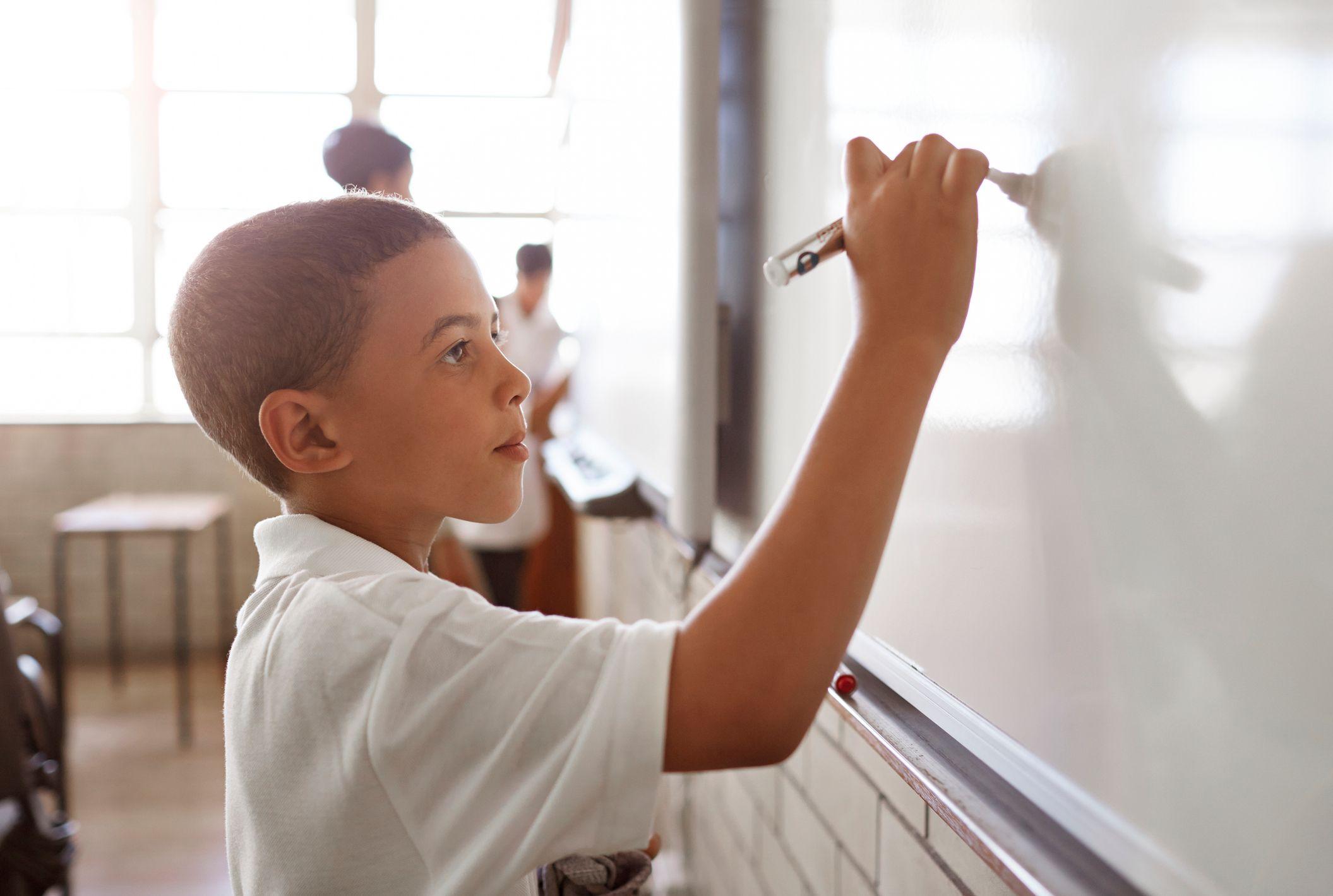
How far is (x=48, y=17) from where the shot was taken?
4.84 metres

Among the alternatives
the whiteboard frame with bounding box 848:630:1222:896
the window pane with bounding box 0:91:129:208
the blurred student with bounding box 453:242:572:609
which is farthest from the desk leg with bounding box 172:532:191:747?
the whiteboard frame with bounding box 848:630:1222:896

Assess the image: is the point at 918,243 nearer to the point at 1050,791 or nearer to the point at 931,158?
the point at 931,158

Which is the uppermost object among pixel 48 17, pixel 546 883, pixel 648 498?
pixel 48 17

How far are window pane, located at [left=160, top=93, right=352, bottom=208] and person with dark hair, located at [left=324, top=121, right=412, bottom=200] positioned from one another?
3357 mm

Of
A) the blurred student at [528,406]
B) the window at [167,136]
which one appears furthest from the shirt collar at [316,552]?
the window at [167,136]

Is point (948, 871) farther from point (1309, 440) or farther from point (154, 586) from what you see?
point (154, 586)

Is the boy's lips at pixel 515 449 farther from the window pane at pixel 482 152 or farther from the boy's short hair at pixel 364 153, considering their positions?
the window pane at pixel 482 152

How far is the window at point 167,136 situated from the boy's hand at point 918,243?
445cm

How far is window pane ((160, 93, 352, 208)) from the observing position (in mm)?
4918

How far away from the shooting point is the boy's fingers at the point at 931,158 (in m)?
0.56

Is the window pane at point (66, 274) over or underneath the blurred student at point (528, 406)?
over

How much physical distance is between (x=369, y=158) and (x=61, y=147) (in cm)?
398

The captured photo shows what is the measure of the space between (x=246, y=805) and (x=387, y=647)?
7.5 inches

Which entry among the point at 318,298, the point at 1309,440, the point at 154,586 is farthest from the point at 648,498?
the point at 154,586
